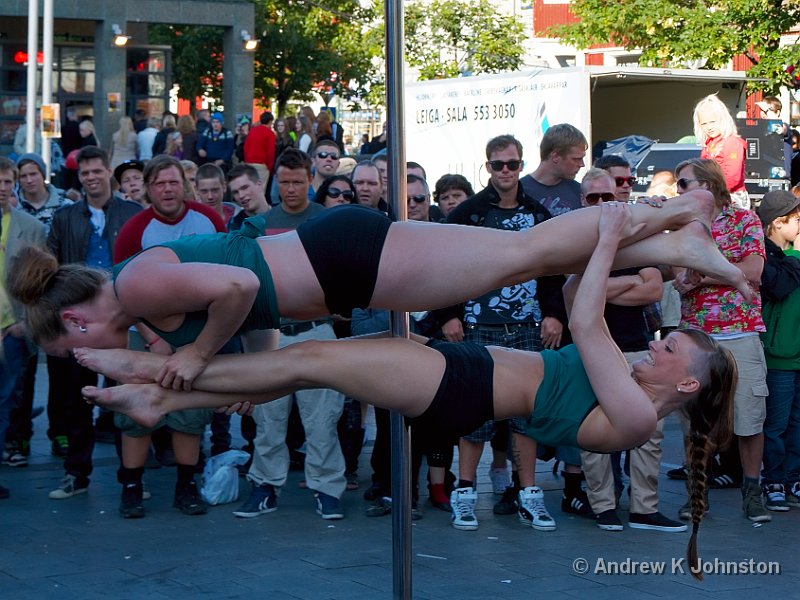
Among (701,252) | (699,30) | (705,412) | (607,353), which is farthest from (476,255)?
(699,30)

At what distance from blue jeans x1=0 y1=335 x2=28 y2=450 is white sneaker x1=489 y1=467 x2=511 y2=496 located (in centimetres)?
285

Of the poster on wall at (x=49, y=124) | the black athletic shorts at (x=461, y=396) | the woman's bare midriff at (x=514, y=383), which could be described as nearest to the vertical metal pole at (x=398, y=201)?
the black athletic shorts at (x=461, y=396)

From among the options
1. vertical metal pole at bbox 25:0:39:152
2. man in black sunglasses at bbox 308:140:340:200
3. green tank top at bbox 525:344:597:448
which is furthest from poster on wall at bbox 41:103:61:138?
→ green tank top at bbox 525:344:597:448

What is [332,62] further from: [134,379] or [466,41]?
[134,379]

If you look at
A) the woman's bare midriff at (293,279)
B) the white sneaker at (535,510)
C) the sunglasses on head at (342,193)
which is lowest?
the white sneaker at (535,510)

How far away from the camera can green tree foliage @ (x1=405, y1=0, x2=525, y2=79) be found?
80.0 feet

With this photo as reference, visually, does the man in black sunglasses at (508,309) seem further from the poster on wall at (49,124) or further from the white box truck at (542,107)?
the poster on wall at (49,124)

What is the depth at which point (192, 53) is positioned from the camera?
33062 mm

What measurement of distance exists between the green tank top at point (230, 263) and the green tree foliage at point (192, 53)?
96.7 feet

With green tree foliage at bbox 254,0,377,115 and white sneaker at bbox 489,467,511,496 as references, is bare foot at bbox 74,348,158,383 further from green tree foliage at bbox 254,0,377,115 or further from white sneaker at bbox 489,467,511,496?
green tree foliage at bbox 254,0,377,115

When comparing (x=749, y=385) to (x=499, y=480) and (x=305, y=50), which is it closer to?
(x=499, y=480)

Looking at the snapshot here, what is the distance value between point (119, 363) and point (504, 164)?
9.21ft

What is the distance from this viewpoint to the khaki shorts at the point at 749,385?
6.64 meters

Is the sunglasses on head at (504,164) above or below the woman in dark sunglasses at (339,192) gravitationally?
A: above
